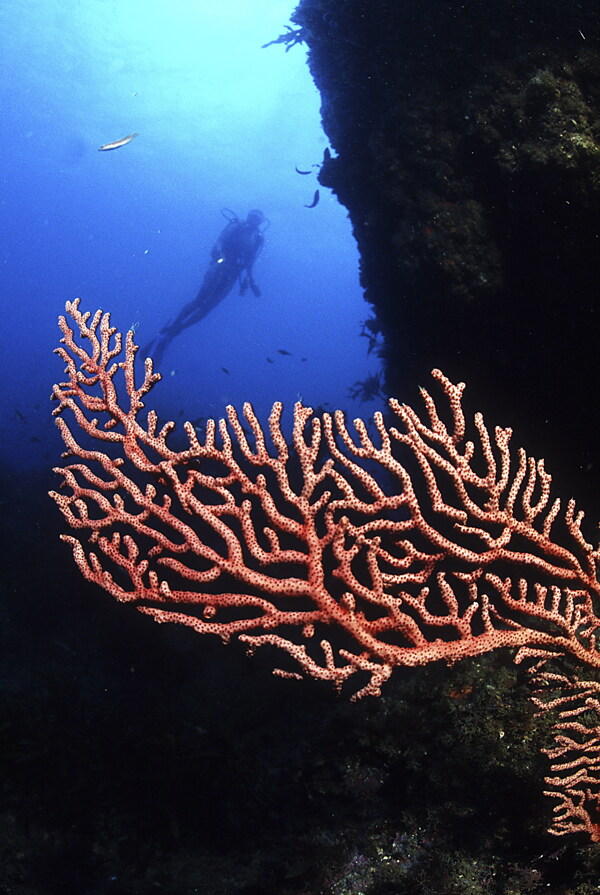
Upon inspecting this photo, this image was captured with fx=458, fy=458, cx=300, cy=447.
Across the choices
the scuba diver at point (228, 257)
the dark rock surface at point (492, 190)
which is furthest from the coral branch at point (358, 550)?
the scuba diver at point (228, 257)

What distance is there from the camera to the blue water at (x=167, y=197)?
4106cm

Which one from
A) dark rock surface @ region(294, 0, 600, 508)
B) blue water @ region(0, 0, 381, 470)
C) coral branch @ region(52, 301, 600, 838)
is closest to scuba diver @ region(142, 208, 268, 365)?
blue water @ region(0, 0, 381, 470)

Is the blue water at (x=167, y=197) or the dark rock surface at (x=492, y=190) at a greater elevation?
the blue water at (x=167, y=197)

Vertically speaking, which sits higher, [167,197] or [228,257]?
[167,197]

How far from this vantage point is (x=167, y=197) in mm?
87875

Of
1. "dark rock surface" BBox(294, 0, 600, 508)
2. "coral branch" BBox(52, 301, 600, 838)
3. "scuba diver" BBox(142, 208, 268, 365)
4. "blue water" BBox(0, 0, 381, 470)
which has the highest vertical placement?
"blue water" BBox(0, 0, 381, 470)

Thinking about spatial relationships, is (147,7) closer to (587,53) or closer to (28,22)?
(28,22)

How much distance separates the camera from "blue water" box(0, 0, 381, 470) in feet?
135

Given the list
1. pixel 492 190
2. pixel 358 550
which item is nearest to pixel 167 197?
pixel 492 190

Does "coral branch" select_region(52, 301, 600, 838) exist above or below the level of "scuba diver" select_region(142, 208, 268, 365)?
below

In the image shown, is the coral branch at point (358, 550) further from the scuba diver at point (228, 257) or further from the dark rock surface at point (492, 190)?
the scuba diver at point (228, 257)

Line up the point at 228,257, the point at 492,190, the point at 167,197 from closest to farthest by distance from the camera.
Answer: the point at 492,190, the point at 228,257, the point at 167,197

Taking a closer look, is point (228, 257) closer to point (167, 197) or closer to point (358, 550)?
point (358, 550)

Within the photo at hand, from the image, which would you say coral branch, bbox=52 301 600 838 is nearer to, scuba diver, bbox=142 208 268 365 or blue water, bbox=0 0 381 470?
blue water, bbox=0 0 381 470
